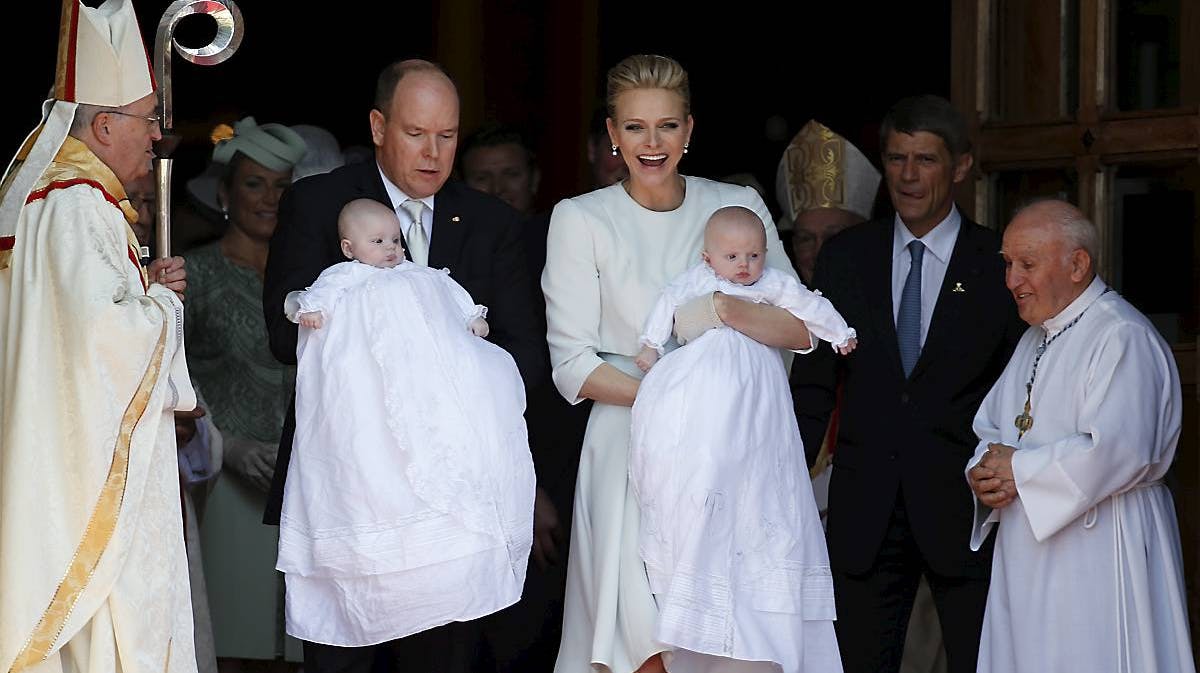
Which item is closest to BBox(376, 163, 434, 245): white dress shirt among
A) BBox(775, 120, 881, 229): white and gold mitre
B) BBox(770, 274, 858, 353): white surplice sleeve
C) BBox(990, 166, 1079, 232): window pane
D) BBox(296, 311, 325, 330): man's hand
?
BBox(296, 311, 325, 330): man's hand

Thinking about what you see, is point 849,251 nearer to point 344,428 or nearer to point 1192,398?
point 1192,398

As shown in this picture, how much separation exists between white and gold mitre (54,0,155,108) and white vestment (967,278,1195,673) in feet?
7.78

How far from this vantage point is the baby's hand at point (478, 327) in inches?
197

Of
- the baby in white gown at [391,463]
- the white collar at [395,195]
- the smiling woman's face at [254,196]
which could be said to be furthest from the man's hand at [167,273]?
the smiling woman's face at [254,196]

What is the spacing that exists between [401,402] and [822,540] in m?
1.09

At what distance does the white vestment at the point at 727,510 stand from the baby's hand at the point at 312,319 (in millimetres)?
Result: 789

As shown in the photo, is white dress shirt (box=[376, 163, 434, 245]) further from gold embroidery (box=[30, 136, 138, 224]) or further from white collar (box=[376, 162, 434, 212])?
gold embroidery (box=[30, 136, 138, 224])

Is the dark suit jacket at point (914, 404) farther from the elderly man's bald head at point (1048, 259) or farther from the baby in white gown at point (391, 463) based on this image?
the baby in white gown at point (391, 463)

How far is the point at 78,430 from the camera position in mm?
4664

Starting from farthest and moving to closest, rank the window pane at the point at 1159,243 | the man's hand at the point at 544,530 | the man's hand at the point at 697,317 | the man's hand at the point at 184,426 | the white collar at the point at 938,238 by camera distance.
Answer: the window pane at the point at 1159,243 → the man's hand at the point at 184,426 → the white collar at the point at 938,238 → the man's hand at the point at 544,530 → the man's hand at the point at 697,317

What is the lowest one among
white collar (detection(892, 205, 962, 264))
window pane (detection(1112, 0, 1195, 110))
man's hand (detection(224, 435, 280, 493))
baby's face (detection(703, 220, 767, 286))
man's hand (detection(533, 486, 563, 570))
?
man's hand (detection(533, 486, 563, 570))

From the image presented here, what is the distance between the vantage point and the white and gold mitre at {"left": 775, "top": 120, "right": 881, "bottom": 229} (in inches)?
258

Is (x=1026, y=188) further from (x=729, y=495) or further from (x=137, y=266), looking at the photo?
(x=137, y=266)

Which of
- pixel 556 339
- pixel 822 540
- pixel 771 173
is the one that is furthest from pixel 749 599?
pixel 771 173
